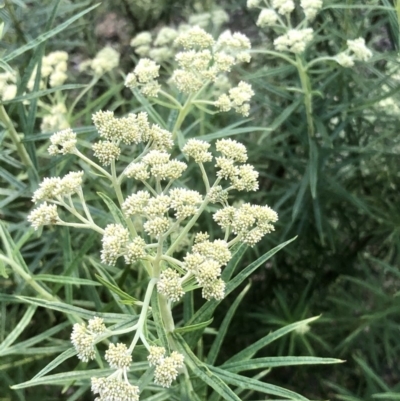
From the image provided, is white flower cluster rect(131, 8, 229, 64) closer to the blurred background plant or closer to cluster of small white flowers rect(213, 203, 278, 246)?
the blurred background plant

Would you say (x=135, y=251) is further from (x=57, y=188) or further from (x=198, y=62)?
(x=198, y=62)

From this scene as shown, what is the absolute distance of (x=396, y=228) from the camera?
174 cm

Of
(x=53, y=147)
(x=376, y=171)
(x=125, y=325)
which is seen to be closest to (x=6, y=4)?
(x=53, y=147)

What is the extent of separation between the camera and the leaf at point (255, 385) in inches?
37.3

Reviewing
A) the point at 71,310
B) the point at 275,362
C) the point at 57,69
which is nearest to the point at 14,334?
the point at 71,310

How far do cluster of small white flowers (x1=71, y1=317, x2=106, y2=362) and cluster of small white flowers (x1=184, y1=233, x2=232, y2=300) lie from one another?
184 mm

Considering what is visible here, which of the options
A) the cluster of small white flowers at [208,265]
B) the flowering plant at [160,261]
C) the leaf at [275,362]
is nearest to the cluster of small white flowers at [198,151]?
the flowering plant at [160,261]

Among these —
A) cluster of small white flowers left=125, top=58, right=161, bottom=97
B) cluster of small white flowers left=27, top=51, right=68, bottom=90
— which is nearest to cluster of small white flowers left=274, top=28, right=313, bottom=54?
cluster of small white flowers left=125, top=58, right=161, bottom=97

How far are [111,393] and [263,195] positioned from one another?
3.94 feet

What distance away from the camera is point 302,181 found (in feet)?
5.61

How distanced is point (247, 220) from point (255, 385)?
304 millimetres

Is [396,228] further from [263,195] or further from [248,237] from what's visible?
[248,237]

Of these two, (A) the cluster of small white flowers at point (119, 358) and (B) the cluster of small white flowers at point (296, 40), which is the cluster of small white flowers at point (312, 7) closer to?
(B) the cluster of small white flowers at point (296, 40)

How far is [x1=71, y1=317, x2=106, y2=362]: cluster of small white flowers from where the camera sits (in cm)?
88
